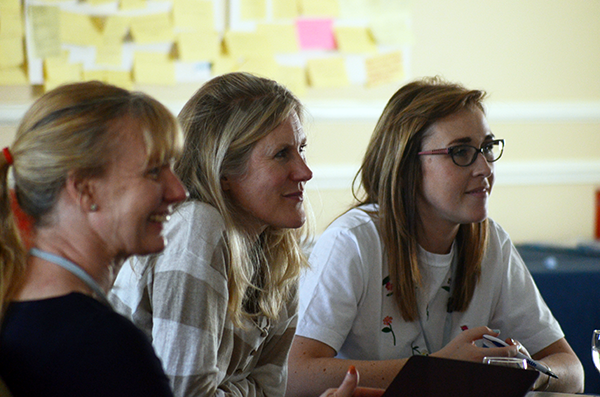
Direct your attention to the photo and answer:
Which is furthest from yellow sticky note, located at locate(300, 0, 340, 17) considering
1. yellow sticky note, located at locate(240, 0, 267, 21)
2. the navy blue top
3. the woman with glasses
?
the navy blue top

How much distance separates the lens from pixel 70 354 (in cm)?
79

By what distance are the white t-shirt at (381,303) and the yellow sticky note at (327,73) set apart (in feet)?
3.41

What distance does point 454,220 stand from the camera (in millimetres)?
1701

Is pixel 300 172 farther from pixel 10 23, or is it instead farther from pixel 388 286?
pixel 10 23

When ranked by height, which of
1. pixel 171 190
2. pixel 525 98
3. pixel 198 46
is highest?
pixel 198 46

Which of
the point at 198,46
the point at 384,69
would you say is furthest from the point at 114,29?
the point at 384,69

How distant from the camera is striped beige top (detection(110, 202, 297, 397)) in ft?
3.76

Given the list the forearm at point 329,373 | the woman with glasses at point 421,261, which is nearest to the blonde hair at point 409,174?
the woman with glasses at point 421,261

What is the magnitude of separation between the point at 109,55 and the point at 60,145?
166 centimetres

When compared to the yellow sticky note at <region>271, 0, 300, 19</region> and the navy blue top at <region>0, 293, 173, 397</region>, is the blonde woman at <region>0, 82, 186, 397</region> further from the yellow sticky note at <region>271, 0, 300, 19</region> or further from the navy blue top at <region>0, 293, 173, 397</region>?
the yellow sticky note at <region>271, 0, 300, 19</region>

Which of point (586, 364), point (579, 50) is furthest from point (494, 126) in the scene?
point (586, 364)

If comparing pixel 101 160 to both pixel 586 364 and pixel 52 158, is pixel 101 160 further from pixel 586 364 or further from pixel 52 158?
pixel 586 364

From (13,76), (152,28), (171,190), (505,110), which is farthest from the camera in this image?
(505,110)

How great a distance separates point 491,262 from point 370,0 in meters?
1.41
